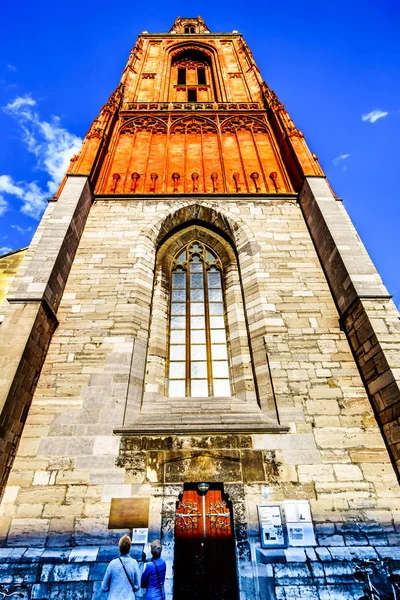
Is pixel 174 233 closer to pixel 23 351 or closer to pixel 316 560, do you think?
pixel 23 351

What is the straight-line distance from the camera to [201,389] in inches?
264

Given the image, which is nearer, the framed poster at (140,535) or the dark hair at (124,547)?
the dark hair at (124,547)

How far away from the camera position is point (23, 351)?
17.7 ft

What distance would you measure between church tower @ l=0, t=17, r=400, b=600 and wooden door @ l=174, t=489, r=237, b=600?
0.06 feet

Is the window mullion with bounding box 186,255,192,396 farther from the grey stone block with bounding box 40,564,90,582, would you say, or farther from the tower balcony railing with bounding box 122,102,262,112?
the tower balcony railing with bounding box 122,102,262,112

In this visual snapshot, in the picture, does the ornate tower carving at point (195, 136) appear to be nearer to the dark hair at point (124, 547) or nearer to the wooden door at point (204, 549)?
the wooden door at point (204, 549)

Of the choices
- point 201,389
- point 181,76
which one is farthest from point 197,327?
point 181,76

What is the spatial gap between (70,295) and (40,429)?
9.05 feet

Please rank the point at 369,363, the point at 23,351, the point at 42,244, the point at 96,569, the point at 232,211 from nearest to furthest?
the point at 96,569
the point at 23,351
the point at 369,363
the point at 42,244
the point at 232,211

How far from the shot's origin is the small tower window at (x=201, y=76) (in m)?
17.7

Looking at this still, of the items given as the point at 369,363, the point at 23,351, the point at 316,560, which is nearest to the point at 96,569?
the point at 316,560

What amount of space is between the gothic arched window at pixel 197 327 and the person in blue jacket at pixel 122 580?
3.29 metres

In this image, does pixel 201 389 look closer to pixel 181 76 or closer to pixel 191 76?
pixel 191 76

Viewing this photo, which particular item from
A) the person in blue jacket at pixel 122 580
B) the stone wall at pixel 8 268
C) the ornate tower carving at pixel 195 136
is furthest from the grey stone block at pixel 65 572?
the ornate tower carving at pixel 195 136
